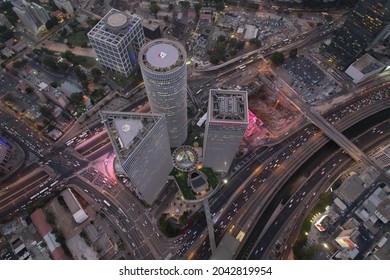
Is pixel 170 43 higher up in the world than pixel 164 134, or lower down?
higher up

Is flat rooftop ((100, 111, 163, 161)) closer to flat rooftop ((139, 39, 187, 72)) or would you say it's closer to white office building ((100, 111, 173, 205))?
white office building ((100, 111, 173, 205))

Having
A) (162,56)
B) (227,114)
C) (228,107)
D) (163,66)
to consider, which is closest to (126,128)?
(163,66)

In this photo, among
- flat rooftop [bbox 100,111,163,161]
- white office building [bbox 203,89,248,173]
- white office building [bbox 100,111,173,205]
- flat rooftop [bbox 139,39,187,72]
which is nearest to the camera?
white office building [bbox 100,111,173,205]

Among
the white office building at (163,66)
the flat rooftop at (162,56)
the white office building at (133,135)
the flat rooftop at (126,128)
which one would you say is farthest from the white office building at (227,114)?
the flat rooftop at (126,128)

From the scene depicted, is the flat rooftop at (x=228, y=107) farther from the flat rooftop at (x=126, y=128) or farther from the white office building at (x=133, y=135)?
the flat rooftop at (x=126, y=128)

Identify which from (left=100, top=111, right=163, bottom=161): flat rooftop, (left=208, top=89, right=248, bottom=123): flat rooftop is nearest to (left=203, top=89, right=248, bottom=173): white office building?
(left=208, top=89, right=248, bottom=123): flat rooftop

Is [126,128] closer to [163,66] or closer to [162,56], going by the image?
[163,66]
